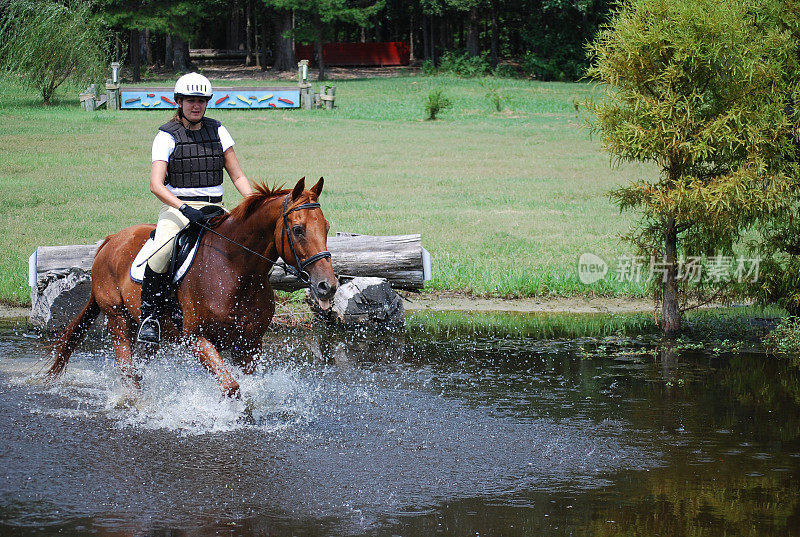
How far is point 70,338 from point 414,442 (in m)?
3.46

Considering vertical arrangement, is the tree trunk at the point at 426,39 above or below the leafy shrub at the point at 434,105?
above

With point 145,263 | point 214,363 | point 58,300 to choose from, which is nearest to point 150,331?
point 145,263

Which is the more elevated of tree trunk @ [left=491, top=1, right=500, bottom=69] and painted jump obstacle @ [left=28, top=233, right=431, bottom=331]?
tree trunk @ [left=491, top=1, right=500, bottom=69]

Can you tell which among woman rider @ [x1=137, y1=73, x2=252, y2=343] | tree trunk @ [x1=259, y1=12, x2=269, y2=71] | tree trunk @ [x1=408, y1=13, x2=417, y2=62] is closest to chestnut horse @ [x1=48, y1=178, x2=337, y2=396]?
woman rider @ [x1=137, y1=73, x2=252, y2=343]

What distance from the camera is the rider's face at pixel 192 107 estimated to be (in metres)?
7.48

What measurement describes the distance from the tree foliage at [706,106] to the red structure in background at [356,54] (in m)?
52.8

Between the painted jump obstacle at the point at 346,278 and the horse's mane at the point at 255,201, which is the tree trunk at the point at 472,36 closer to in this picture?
the painted jump obstacle at the point at 346,278

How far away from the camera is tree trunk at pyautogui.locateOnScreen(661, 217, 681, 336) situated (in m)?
10.7

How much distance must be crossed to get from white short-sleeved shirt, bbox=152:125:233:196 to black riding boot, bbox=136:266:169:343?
2.29ft

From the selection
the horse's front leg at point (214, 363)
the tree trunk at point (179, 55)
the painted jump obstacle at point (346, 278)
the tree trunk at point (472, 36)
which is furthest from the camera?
the tree trunk at point (472, 36)

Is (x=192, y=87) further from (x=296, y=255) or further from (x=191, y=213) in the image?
(x=296, y=255)

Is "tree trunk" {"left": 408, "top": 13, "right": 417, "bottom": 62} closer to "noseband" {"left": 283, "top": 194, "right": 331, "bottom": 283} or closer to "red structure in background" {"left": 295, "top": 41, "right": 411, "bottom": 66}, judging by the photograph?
"red structure in background" {"left": 295, "top": 41, "right": 411, "bottom": 66}

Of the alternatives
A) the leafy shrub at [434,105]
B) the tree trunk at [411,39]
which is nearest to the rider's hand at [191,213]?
the leafy shrub at [434,105]

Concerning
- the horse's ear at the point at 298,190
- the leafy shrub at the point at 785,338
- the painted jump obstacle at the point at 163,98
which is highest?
the painted jump obstacle at the point at 163,98
